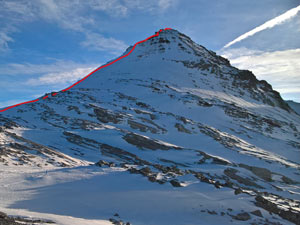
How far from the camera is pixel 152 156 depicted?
23.5 meters

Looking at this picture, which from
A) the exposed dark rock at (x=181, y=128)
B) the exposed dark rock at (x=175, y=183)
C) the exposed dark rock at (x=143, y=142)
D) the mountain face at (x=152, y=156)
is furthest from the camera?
the exposed dark rock at (x=181, y=128)

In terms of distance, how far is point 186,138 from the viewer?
29750 millimetres

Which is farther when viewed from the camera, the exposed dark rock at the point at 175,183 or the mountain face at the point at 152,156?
the exposed dark rock at the point at 175,183

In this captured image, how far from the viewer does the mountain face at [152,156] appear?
10.5 metres

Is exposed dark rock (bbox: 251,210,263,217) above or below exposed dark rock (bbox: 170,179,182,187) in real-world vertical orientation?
below

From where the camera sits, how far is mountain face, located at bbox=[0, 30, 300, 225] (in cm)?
1050

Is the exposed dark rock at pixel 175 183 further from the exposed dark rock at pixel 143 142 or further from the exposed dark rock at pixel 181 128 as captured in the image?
the exposed dark rock at pixel 181 128

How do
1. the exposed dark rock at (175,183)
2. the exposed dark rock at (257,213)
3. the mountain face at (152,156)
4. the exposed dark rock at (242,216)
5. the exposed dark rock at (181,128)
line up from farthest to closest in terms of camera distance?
the exposed dark rock at (181,128) → the exposed dark rock at (175,183) → the mountain face at (152,156) → the exposed dark rock at (257,213) → the exposed dark rock at (242,216)

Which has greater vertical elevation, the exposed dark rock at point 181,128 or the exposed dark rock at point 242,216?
the exposed dark rock at point 181,128

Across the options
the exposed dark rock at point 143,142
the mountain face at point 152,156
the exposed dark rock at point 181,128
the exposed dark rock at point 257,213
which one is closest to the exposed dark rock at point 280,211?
the mountain face at point 152,156

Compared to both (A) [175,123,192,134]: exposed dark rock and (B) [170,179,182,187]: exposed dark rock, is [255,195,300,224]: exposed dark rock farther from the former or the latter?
(A) [175,123,192,134]: exposed dark rock

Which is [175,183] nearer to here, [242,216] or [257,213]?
[242,216]

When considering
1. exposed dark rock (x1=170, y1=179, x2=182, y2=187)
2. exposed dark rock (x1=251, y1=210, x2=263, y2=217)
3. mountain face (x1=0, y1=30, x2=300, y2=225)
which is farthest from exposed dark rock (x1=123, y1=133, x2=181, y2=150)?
exposed dark rock (x1=251, y1=210, x2=263, y2=217)

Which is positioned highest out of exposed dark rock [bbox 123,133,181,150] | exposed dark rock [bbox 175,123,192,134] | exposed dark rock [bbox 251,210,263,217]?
exposed dark rock [bbox 175,123,192,134]
